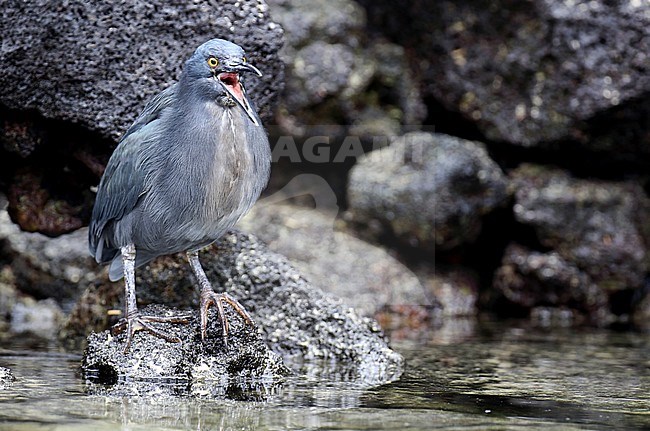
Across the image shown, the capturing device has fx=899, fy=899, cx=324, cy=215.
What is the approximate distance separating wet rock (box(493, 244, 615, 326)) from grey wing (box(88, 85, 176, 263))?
4.60 meters

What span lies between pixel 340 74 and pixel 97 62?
390cm

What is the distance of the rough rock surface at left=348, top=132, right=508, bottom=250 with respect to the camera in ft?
26.3

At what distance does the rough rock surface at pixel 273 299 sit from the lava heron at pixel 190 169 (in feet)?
1.66

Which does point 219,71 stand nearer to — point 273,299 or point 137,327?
point 137,327

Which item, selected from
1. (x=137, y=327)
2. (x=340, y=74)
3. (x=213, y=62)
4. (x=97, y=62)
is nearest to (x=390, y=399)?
(x=137, y=327)

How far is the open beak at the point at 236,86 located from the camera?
3818 mm

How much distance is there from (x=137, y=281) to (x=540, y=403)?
2.36 meters

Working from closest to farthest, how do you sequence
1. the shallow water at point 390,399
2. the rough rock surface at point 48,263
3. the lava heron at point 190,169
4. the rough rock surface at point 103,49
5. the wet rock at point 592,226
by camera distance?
the shallow water at point 390,399 → the lava heron at point 190,169 → the rough rock surface at point 103,49 → the rough rock surface at point 48,263 → the wet rock at point 592,226

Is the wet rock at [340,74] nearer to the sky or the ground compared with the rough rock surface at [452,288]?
nearer to the sky

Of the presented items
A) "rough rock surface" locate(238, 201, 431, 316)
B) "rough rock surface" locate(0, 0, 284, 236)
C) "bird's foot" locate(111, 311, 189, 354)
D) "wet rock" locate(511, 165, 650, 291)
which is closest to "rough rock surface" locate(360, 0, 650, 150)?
"wet rock" locate(511, 165, 650, 291)

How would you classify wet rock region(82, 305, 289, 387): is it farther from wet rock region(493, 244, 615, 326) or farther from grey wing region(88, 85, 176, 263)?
wet rock region(493, 244, 615, 326)

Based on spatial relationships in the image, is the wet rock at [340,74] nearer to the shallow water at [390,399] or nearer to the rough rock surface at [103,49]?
the rough rock surface at [103,49]

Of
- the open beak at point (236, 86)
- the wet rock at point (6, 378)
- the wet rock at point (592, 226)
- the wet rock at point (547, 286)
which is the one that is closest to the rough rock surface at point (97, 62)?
the open beak at point (236, 86)

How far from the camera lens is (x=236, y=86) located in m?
3.96
